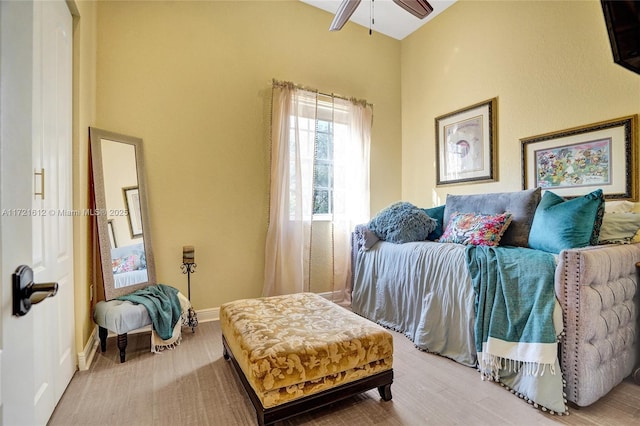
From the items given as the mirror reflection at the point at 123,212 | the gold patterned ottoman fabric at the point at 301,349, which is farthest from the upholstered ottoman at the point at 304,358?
the mirror reflection at the point at 123,212

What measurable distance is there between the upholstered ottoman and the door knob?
950mm

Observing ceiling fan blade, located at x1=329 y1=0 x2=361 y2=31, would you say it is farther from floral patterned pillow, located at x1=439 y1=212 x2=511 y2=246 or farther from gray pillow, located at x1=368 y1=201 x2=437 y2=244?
floral patterned pillow, located at x1=439 y1=212 x2=511 y2=246

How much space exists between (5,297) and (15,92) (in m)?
0.41

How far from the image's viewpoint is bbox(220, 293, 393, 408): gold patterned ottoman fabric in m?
1.41

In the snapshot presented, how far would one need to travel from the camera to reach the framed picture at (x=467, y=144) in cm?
314

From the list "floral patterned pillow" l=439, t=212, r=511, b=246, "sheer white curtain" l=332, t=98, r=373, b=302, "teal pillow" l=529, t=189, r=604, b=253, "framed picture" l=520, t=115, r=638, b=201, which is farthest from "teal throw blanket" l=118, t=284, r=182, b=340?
"framed picture" l=520, t=115, r=638, b=201

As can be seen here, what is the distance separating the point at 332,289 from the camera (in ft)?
11.6

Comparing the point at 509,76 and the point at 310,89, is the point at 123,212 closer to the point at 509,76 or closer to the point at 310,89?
the point at 310,89

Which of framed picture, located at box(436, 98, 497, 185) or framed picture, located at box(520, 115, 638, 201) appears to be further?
framed picture, located at box(436, 98, 497, 185)

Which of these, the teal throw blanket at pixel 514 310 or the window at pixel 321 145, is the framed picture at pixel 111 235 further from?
the teal throw blanket at pixel 514 310

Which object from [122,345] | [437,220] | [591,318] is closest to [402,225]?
[437,220]

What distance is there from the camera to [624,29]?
0.59 metres

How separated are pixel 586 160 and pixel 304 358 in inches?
106

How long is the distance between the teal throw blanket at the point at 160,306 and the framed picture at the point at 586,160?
3271 mm
